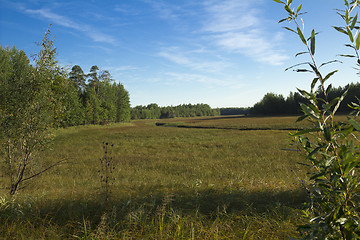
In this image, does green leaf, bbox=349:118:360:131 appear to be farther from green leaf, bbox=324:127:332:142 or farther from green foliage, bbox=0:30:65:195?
green foliage, bbox=0:30:65:195

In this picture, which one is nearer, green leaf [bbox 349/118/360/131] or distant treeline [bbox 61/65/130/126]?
green leaf [bbox 349/118/360/131]

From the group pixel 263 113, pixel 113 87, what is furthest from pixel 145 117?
pixel 263 113

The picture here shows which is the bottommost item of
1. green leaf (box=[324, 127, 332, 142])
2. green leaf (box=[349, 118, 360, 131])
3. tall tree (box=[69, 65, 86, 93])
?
green leaf (box=[324, 127, 332, 142])

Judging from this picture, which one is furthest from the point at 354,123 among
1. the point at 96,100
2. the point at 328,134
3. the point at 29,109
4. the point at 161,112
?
the point at 161,112

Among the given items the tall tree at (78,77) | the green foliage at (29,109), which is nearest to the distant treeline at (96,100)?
the tall tree at (78,77)

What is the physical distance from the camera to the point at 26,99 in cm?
639

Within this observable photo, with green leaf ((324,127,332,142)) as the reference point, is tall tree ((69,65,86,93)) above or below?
above

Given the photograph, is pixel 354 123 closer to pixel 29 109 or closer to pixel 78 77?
pixel 29 109

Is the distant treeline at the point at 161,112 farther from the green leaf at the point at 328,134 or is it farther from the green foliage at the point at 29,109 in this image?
the green leaf at the point at 328,134

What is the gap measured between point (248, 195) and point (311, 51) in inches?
199

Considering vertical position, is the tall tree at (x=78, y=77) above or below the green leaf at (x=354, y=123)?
above

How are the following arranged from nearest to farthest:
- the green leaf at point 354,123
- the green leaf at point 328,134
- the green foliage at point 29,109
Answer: the green leaf at point 354,123 → the green leaf at point 328,134 → the green foliage at point 29,109

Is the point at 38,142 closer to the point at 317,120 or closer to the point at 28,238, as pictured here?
the point at 28,238

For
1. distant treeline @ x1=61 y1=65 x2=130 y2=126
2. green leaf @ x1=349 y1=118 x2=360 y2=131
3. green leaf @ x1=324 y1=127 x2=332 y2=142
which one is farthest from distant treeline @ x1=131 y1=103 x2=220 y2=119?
green leaf @ x1=349 y1=118 x2=360 y2=131
